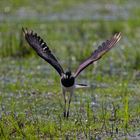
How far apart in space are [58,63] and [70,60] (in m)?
4.35

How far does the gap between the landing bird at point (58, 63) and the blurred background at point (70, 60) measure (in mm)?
486

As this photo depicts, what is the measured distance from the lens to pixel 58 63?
10.5 m

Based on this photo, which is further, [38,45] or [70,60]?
[70,60]

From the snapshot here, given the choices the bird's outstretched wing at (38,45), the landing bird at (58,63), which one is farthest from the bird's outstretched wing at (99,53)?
the bird's outstretched wing at (38,45)

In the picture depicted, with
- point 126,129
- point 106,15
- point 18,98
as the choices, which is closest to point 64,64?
point 18,98

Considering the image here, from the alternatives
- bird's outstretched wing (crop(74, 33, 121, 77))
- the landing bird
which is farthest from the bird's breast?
bird's outstretched wing (crop(74, 33, 121, 77))

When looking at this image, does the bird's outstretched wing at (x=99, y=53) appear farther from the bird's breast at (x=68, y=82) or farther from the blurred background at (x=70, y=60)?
the blurred background at (x=70, y=60)

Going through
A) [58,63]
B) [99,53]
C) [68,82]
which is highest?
[99,53]

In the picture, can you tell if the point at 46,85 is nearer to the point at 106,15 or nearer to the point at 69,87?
the point at 69,87

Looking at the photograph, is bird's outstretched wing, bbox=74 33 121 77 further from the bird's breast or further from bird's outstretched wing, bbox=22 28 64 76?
bird's outstretched wing, bbox=22 28 64 76

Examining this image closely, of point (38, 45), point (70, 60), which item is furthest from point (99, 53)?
point (70, 60)

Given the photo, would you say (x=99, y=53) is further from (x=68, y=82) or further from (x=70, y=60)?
(x=70, y=60)

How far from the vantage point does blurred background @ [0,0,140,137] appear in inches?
432

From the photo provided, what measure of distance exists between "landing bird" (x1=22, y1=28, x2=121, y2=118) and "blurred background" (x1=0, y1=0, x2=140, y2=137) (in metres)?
0.49
